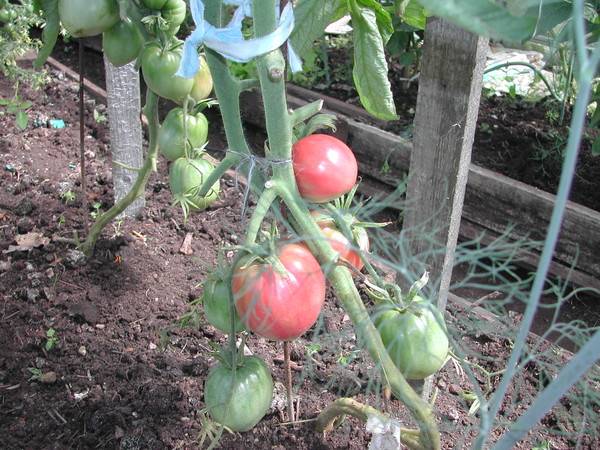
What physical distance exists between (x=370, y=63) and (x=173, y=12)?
35cm

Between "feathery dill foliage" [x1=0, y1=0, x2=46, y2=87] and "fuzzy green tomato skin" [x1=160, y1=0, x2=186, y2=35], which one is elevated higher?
"fuzzy green tomato skin" [x1=160, y1=0, x2=186, y2=35]

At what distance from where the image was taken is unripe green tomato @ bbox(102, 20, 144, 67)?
1045mm

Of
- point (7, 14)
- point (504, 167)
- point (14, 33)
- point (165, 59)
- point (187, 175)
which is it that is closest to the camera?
point (165, 59)

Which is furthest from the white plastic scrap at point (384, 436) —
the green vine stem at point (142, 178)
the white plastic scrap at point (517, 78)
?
the white plastic scrap at point (517, 78)

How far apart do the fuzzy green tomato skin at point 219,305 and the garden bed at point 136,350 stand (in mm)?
251

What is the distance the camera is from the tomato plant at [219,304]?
36.3 inches

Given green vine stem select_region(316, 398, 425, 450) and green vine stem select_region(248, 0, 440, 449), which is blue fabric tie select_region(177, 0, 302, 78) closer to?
green vine stem select_region(248, 0, 440, 449)

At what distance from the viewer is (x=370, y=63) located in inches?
41.2

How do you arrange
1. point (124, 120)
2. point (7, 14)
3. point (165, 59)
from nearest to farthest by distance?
1. point (165, 59)
2. point (124, 120)
3. point (7, 14)

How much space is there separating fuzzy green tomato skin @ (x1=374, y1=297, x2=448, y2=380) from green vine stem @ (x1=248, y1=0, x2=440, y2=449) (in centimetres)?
3

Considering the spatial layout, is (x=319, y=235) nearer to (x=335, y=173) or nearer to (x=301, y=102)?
(x=335, y=173)

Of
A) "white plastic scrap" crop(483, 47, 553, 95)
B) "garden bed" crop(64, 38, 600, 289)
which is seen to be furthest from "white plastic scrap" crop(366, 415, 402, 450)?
"white plastic scrap" crop(483, 47, 553, 95)

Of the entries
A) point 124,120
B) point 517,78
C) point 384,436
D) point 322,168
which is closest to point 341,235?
point 322,168

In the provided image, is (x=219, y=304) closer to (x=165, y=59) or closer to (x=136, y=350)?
(x=165, y=59)
